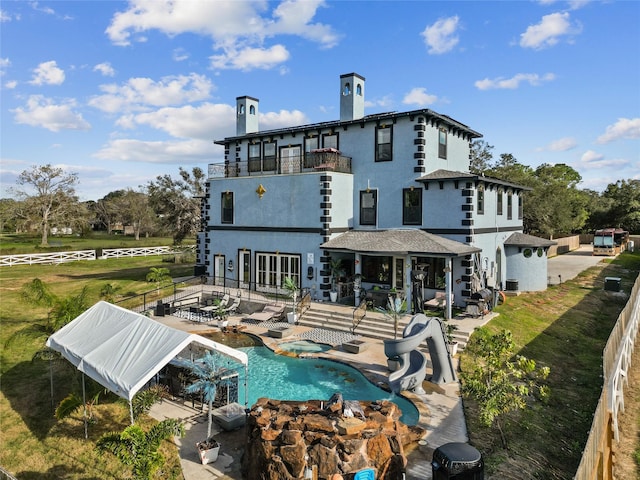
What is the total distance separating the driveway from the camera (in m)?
33.1

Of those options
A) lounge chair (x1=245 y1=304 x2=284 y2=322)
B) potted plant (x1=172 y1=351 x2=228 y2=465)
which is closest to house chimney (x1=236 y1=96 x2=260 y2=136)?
lounge chair (x1=245 y1=304 x2=284 y2=322)

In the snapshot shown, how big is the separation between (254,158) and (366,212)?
928 centimetres

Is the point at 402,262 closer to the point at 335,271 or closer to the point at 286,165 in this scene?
the point at 335,271

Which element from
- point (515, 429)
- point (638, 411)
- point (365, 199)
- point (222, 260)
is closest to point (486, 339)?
point (515, 429)

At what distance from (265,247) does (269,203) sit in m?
2.75

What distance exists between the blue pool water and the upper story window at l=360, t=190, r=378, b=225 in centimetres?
1130

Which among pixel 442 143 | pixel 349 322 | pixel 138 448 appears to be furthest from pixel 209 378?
pixel 442 143

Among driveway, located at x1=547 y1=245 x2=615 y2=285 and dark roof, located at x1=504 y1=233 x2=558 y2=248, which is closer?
dark roof, located at x1=504 y1=233 x2=558 y2=248

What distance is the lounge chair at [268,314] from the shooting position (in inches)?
877

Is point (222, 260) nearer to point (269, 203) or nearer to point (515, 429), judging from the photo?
point (269, 203)

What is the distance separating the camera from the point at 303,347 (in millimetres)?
18234

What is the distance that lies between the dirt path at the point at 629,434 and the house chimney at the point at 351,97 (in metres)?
19.0

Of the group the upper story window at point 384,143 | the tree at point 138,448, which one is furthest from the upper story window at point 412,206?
the tree at point 138,448

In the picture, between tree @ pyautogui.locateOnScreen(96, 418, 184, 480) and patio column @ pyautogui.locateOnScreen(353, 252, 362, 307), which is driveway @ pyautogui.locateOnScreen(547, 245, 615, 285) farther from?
tree @ pyautogui.locateOnScreen(96, 418, 184, 480)
